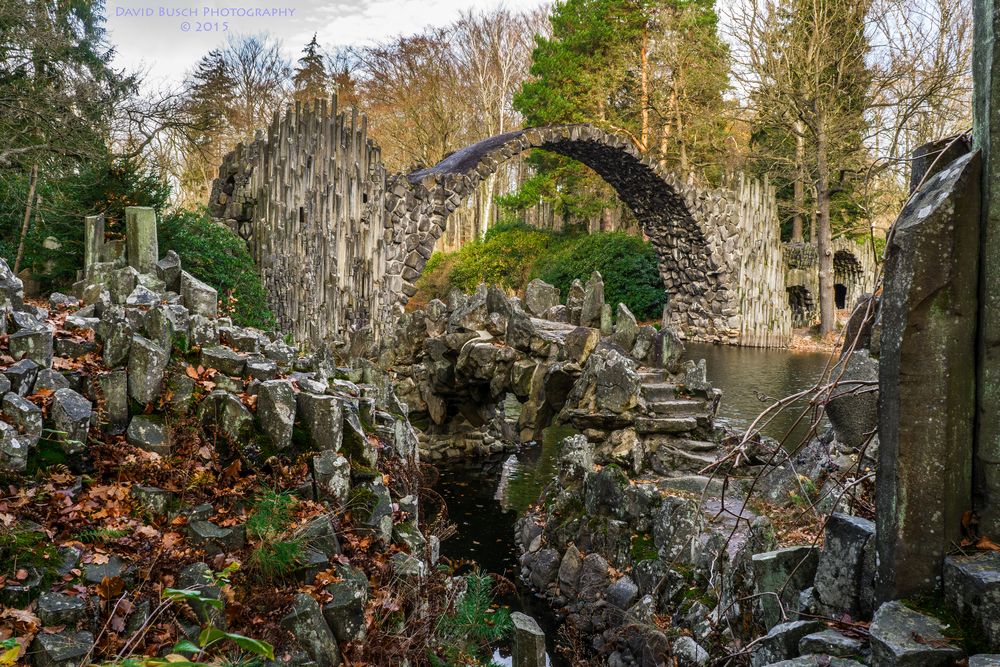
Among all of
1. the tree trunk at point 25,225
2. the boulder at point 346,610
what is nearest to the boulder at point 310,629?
the boulder at point 346,610

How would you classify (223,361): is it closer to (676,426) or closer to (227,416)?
(227,416)

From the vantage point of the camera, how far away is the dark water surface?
316 inches

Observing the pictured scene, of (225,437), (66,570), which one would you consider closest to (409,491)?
(225,437)

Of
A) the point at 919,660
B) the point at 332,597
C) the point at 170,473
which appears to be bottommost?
the point at 332,597

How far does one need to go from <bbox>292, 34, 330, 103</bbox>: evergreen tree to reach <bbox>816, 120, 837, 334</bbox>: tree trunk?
2384 centimetres

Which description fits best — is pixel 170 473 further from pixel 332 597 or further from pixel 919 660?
pixel 919 660

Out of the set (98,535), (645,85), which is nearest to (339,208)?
(98,535)

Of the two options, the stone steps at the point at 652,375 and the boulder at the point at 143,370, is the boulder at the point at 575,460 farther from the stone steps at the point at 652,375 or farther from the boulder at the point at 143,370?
the boulder at the point at 143,370

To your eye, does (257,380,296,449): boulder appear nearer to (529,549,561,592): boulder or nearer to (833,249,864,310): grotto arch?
(529,549,561,592): boulder

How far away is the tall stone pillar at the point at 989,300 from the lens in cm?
262

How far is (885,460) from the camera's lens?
2717 mm

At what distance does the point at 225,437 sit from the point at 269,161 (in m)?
9.43

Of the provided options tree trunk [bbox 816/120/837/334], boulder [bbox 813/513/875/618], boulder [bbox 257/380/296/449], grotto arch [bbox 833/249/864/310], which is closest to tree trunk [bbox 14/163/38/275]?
boulder [bbox 257/380/296/449]

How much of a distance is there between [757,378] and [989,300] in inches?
482
